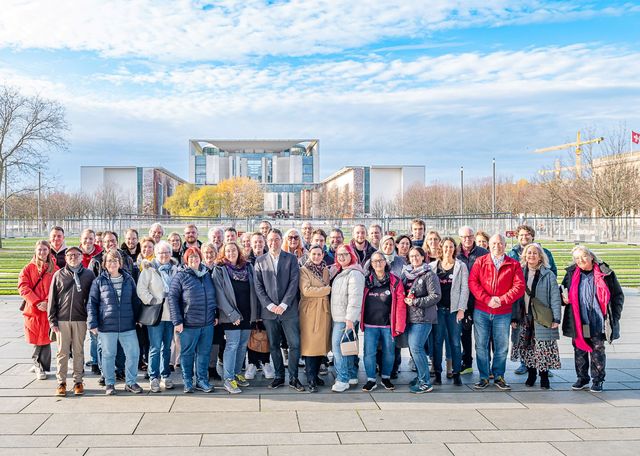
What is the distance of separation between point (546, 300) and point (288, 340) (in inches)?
125

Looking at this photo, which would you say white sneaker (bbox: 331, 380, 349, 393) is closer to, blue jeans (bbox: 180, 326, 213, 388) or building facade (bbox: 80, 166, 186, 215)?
blue jeans (bbox: 180, 326, 213, 388)

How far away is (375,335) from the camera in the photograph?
7.21 meters

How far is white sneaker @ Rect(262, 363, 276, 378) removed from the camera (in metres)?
7.71

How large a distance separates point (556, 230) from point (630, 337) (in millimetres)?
33165

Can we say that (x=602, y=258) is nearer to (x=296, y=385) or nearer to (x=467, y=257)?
(x=467, y=257)

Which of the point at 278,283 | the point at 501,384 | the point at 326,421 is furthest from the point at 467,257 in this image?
the point at 326,421

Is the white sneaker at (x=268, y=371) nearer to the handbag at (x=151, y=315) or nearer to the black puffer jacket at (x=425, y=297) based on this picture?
the handbag at (x=151, y=315)

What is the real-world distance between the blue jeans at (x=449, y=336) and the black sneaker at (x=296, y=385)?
1716 millimetres

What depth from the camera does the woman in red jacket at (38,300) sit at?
24.5ft

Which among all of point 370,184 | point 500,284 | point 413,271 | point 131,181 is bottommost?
point 500,284

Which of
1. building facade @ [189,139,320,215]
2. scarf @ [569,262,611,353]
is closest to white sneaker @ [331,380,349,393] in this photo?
scarf @ [569,262,611,353]

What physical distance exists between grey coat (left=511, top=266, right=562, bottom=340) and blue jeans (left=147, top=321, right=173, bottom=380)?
4.24 metres

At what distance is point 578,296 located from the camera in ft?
23.7

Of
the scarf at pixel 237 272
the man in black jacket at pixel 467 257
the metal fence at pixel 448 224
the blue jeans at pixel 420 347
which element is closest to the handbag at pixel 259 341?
the scarf at pixel 237 272
